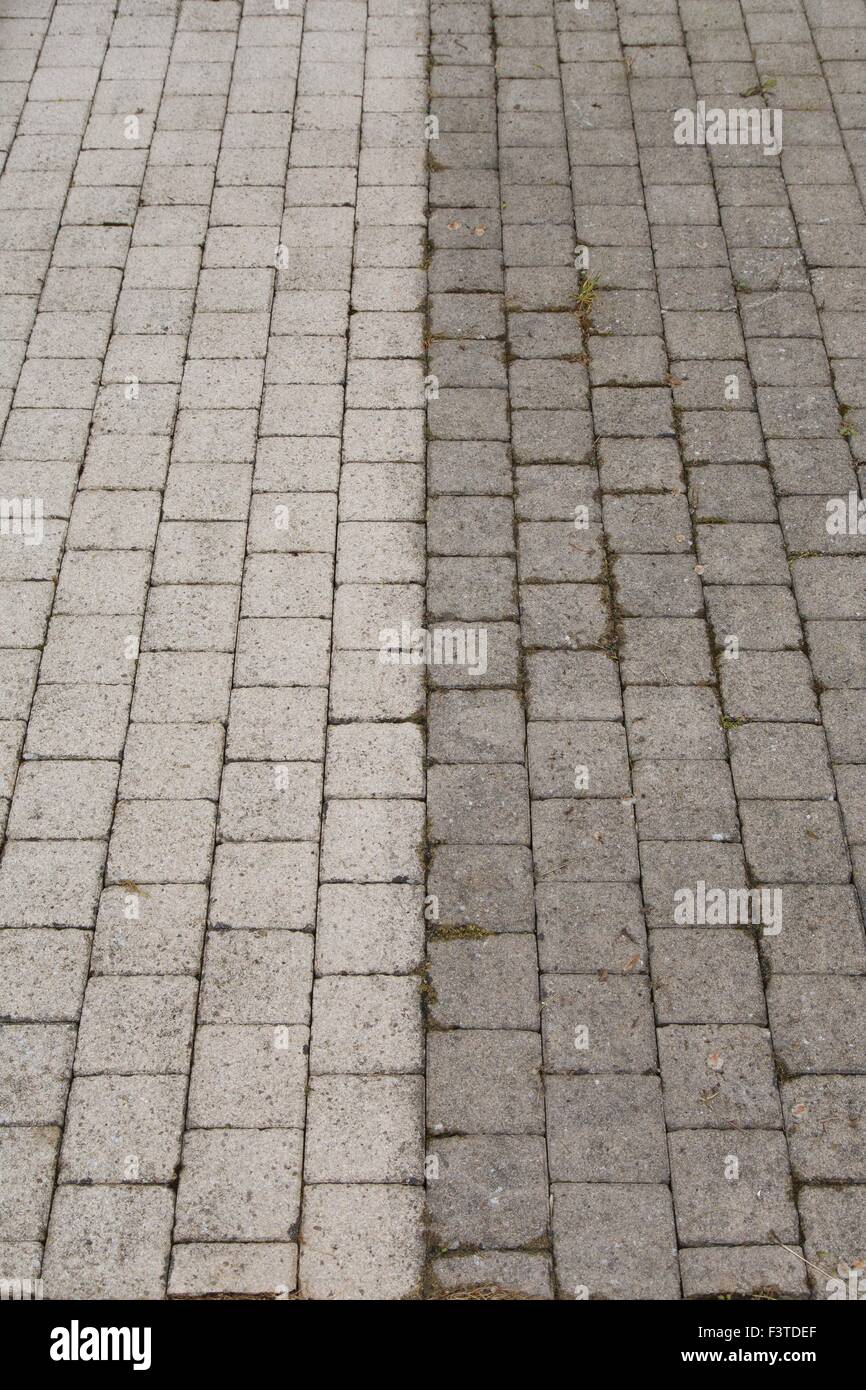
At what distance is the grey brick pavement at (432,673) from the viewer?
12.5 feet

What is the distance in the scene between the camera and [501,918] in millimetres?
4301

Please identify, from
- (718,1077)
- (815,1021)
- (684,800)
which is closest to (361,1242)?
(718,1077)

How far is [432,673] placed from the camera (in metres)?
4.97

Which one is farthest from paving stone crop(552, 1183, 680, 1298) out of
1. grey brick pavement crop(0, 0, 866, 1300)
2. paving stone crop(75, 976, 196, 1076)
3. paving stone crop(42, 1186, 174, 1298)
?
paving stone crop(75, 976, 196, 1076)

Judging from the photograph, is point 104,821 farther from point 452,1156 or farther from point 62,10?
point 62,10

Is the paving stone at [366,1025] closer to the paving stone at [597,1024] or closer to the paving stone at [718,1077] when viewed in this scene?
the paving stone at [597,1024]

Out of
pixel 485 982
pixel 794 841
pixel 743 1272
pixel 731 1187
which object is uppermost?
pixel 794 841

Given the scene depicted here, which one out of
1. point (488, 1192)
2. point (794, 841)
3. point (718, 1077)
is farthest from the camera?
point (794, 841)

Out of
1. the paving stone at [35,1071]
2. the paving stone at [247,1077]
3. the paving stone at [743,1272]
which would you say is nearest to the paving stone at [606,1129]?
the paving stone at [743,1272]

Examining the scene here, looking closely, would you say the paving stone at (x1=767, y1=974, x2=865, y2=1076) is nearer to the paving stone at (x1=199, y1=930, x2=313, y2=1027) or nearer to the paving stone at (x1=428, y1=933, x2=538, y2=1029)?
the paving stone at (x1=428, y1=933, x2=538, y2=1029)

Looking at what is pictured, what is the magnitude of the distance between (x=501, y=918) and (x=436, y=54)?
236 inches

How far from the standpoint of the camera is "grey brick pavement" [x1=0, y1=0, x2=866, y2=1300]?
381 cm

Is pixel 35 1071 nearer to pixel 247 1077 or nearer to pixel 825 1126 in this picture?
pixel 247 1077

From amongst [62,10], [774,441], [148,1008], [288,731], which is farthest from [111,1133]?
[62,10]
